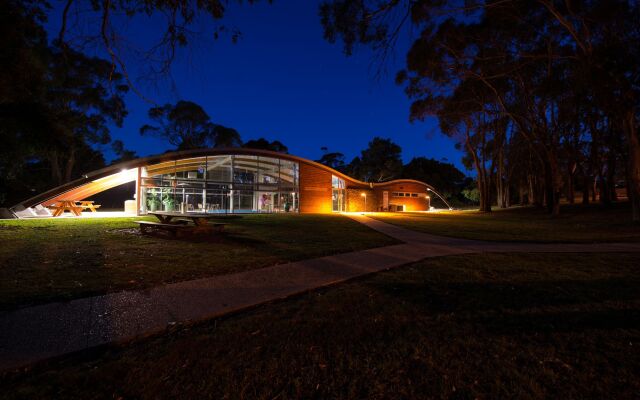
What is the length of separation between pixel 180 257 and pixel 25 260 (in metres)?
2.72

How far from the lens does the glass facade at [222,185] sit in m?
19.8

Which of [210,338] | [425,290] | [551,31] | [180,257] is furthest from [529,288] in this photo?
[551,31]

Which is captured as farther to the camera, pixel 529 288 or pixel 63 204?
pixel 63 204

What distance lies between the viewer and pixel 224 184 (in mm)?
21859

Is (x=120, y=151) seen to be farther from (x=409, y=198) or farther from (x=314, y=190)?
(x=409, y=198)

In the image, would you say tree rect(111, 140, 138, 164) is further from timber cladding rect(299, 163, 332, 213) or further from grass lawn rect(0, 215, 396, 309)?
grass lawn rect(0, 215, 396, 309)

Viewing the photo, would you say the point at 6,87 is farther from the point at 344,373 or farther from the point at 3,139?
the point at 344,373

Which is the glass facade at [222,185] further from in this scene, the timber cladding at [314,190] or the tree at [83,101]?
the tree at [83,101]

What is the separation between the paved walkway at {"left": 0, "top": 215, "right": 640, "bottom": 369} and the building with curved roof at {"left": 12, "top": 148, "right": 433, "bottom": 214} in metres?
16.7

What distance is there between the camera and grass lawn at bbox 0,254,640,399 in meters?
2.10

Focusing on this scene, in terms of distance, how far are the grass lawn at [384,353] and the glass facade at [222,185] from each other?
18.9m

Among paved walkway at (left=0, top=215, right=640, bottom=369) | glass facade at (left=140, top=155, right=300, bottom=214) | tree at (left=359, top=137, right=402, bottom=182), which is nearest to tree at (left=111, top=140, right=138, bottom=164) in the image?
glass facade at (left=140, top=155, right=300, bottom=214)

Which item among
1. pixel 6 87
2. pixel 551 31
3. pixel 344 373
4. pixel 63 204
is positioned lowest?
pixel 344 373

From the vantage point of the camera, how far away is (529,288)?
4.43 metres
